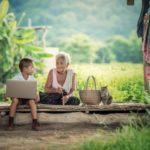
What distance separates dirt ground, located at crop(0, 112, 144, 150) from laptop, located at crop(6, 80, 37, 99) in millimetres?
337

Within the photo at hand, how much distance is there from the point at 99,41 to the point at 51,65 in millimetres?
7688

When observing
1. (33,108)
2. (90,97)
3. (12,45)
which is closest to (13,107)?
(33,108)

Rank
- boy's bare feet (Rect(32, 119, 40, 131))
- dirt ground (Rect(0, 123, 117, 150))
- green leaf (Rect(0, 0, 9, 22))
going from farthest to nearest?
green leaf (Rect(0, 0, 9, 22)) < boy's bare feet (Rect(32, 119, 40, 131)) < dirt ground (Rect(0, 123, 117, 150))

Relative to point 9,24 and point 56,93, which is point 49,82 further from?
point 9,24

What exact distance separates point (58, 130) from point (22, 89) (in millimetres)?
676

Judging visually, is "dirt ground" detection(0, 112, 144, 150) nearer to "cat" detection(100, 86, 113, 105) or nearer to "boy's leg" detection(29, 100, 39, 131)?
"boy's leg" detection(29, 100, 39, 131)

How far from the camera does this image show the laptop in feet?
19.0

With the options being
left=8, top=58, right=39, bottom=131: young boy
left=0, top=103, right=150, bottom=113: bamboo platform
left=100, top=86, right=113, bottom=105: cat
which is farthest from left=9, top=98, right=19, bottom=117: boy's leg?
left=100, top=86, right=113, bottom=105: cat

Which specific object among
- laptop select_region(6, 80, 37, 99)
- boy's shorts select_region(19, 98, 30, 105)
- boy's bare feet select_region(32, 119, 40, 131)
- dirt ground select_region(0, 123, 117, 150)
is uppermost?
laptop select_region(6, 80, 37, 99)

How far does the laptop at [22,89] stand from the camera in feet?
19.0

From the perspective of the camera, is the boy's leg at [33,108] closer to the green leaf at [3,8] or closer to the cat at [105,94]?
the cat at [105,94]

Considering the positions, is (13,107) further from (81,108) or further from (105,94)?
(105,94)

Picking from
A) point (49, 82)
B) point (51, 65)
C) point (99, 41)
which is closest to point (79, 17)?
point (99, 41)

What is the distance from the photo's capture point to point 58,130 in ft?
18.7
